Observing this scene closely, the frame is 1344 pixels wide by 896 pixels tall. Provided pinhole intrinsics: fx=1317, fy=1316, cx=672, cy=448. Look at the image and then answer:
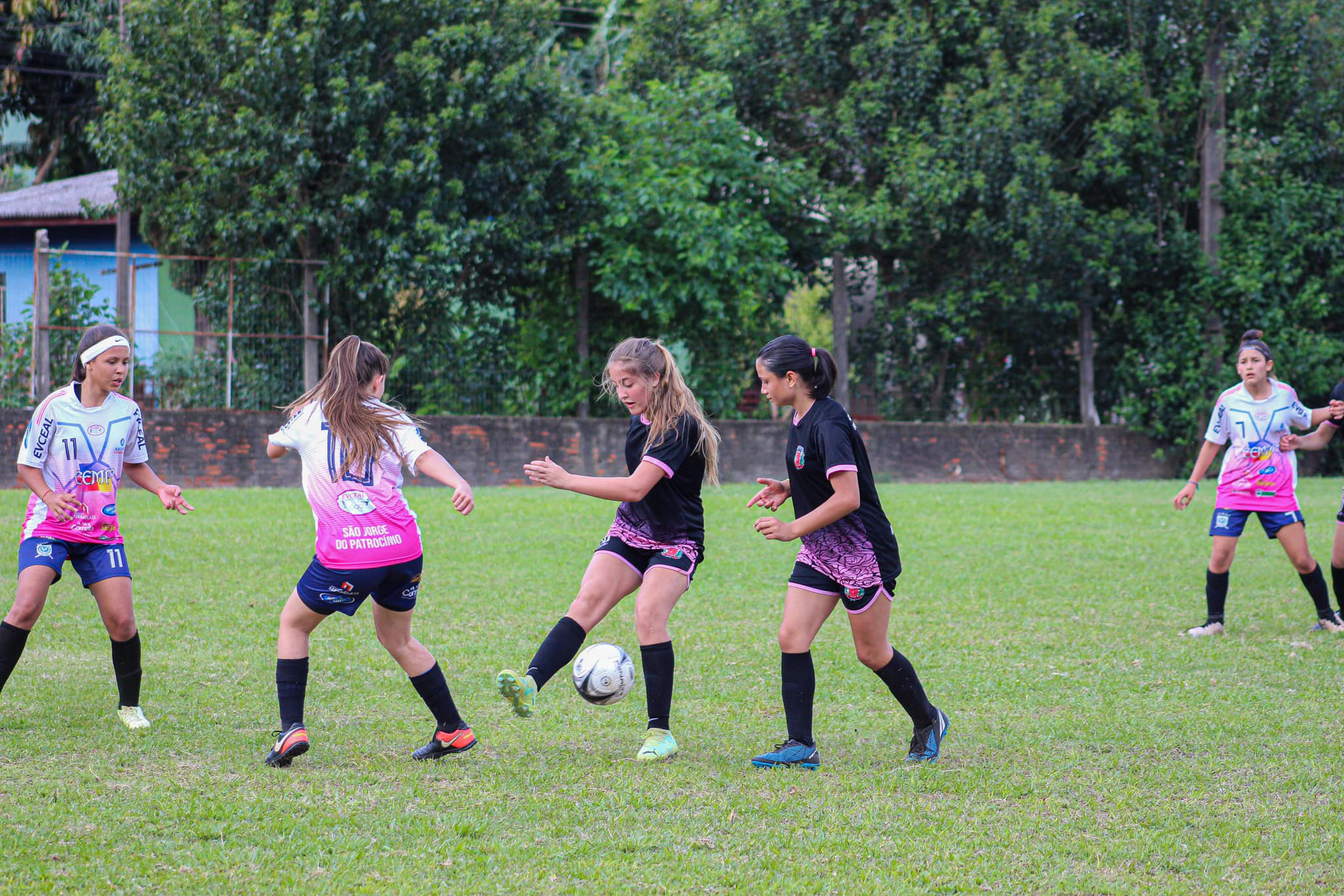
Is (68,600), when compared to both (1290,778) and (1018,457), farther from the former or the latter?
(1018,457)

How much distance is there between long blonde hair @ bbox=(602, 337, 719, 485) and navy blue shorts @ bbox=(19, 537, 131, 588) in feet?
7.57

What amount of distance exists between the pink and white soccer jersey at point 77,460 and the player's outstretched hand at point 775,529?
9.33 ft

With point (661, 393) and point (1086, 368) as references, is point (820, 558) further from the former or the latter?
point (1086, 368)

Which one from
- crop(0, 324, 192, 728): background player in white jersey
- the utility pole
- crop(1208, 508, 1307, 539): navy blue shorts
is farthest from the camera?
the utility pole

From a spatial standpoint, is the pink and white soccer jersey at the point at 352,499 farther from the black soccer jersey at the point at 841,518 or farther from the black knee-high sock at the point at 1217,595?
the black knee-high sock at the point at 1217,595

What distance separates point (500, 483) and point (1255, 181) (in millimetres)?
15306

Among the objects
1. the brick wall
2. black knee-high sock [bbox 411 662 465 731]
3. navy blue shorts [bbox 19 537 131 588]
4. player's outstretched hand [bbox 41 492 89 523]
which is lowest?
the brick wall

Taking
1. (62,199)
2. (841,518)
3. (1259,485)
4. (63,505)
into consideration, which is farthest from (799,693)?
(62,199)

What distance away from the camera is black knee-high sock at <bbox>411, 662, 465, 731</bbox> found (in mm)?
5066

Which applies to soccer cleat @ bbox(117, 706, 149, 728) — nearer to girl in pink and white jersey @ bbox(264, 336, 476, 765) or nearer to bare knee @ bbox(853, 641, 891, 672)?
girl in pink and white jersey @ bbox(264, 336, 476, 765)

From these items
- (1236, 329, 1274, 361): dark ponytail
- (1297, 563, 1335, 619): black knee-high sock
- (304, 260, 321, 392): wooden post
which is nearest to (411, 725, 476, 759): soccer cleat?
(1236, 329, 1274, 361): dark ponytail

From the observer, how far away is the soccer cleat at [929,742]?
5.19 metres

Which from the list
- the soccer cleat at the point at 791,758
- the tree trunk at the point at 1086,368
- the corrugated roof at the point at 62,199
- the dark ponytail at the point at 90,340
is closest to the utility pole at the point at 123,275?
the corrugated roof at the point at 62,199

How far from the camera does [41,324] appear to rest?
17250 millimetres
